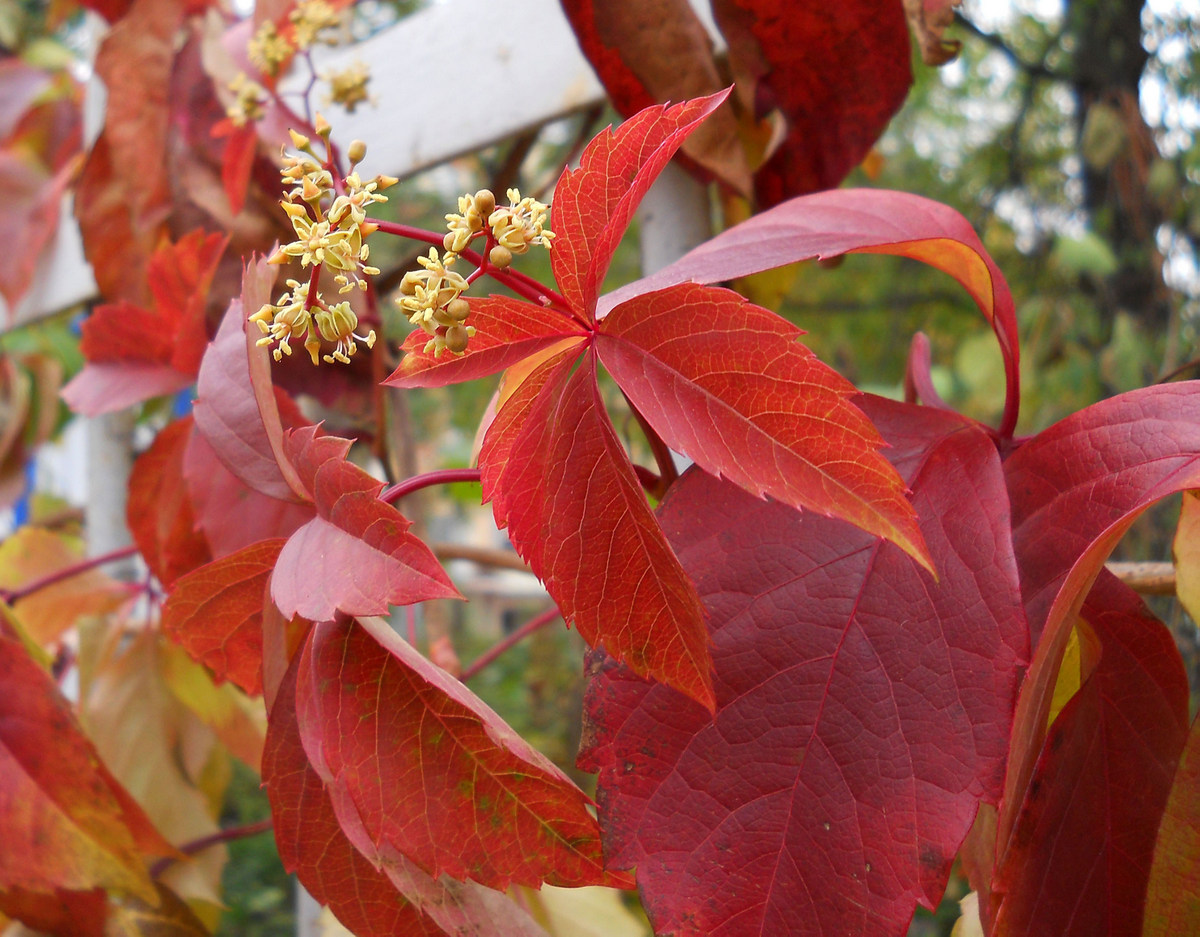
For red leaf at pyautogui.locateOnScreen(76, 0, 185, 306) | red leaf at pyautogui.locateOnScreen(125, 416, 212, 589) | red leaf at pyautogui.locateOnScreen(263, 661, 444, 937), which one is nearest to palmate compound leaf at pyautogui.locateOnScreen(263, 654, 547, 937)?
red leaf at pyautogui.locateOnScreen(263, 661, 444, 937)

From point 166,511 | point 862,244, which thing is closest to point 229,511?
point 166,511

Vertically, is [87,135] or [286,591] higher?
[87,135]

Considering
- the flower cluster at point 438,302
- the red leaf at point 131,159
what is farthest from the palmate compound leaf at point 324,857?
the red leaf at point 131,159

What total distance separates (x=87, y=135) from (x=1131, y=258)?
1.18 m

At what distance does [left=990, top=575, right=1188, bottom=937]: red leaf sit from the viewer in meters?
0.23

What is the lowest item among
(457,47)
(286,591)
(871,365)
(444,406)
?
(871,365)

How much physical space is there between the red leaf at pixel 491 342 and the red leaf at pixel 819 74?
9.0 inches

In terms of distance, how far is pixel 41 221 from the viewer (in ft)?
2.85

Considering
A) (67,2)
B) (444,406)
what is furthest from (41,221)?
(444,406)

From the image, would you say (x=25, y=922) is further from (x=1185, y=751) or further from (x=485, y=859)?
(x=1185, y=751)

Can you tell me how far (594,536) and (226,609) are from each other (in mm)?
139

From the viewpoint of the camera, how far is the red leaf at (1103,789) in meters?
0.23

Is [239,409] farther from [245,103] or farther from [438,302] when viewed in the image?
[245,103]

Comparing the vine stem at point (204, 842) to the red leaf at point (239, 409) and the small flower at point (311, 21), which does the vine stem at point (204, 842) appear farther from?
the small flower at point (311, 21)
